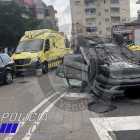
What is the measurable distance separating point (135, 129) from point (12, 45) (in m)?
23.7

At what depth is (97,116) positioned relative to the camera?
16.5 ft

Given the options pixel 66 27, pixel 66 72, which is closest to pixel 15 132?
pixel 66 72

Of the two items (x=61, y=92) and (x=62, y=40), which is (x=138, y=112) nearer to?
(x=61, y=92)

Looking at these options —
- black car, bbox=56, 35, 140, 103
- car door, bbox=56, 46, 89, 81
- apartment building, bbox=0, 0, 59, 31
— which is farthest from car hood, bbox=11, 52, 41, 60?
apartment building, bbox=0, 0, 59, 31

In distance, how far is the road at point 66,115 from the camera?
3996 mm

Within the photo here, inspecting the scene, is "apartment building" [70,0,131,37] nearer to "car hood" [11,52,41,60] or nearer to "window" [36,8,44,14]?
"window" [36,8,44,14]

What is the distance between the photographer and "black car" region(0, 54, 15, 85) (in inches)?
390

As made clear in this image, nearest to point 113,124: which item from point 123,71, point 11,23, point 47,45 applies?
point 123,71

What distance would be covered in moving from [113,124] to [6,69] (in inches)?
287

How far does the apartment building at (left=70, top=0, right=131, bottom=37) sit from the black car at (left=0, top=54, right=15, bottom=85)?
170 ft

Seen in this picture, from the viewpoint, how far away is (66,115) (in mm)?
5266

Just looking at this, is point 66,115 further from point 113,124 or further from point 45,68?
point 45,68

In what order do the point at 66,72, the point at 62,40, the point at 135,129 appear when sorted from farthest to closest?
1. the point at 62,40
2. the point at 66,72
3. the point at 135,129

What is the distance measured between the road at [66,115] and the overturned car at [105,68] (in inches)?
21.0
